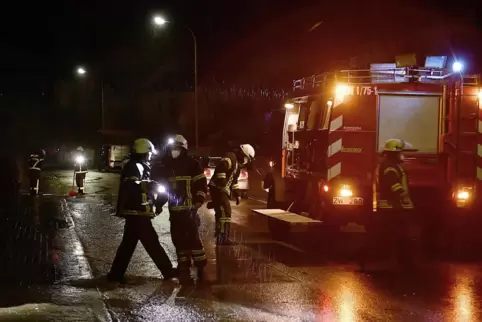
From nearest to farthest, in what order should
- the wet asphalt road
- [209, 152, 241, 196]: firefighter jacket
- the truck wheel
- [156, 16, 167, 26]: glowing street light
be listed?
the wet asphalt road
[209, 152, 241, 196]: firefighter jacket
the truck wheel
[156, 16, 167, 26]: glowing street light

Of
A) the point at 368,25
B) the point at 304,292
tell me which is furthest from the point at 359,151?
the point at 368,25

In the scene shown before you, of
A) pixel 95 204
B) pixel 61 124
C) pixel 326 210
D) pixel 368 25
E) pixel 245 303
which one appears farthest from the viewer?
pixel 61 124

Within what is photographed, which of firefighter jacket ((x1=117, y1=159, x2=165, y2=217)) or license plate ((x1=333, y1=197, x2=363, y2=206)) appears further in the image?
license plate ((x1=333, y1=197, x2=363, y2=206))

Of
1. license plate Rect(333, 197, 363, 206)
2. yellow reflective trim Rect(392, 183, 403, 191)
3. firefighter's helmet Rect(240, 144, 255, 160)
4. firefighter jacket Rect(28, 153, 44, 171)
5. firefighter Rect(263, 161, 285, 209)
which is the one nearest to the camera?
yellow reflective trim Rect(392, 183, 403, 191)

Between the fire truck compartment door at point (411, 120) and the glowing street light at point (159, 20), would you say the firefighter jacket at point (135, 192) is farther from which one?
the glowing street light at point (159, 20)

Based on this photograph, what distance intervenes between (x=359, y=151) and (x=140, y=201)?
3.58 meters

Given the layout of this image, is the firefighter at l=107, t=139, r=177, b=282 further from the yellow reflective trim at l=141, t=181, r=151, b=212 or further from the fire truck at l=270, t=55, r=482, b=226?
the fire truck at l=270, t=55, r=482, b=226

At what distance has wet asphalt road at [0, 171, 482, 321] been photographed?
20.4 feet

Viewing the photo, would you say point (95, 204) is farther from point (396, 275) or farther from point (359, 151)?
point (396, 275)

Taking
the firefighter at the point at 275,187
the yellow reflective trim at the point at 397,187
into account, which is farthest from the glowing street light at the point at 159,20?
the yellow reflective trim at the point at 397,187

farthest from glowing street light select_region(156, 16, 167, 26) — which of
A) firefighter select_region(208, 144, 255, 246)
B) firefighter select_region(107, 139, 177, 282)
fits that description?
firefighter select_region(107, 139, 177, 282)

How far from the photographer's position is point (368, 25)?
83.9ft

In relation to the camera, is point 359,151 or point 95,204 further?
point 95,204

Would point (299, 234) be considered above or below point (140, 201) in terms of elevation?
below
